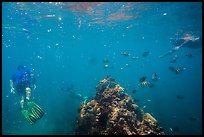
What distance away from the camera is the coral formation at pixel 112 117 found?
10.1 meters

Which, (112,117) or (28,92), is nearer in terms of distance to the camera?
(28,92)

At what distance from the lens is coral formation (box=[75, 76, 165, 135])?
10086 millimetres

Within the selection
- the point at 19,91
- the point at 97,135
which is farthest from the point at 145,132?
the point at 19,91

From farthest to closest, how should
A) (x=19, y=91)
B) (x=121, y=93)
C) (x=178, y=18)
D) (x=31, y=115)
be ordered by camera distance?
1. (x=178, y=18)
2. (x=121, y=93)
3. (x=19, y=91)
4. (x=31, y=115)

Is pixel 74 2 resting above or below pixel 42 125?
above

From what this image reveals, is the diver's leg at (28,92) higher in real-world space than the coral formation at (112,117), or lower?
higher

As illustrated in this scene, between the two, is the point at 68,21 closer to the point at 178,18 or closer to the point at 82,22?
the point at 82,22

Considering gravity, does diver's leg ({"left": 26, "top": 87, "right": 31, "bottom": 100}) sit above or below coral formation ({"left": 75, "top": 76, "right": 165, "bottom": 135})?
above

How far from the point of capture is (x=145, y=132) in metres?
9.93

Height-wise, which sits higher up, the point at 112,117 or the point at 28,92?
the point at 28,92

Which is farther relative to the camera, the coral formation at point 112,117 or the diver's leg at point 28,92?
the coral formation at point 112,117

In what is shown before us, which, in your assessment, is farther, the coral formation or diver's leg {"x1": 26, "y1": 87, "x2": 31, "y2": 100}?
the coral formation

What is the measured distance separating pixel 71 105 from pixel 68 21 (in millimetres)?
11272

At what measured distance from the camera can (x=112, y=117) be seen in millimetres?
10508
